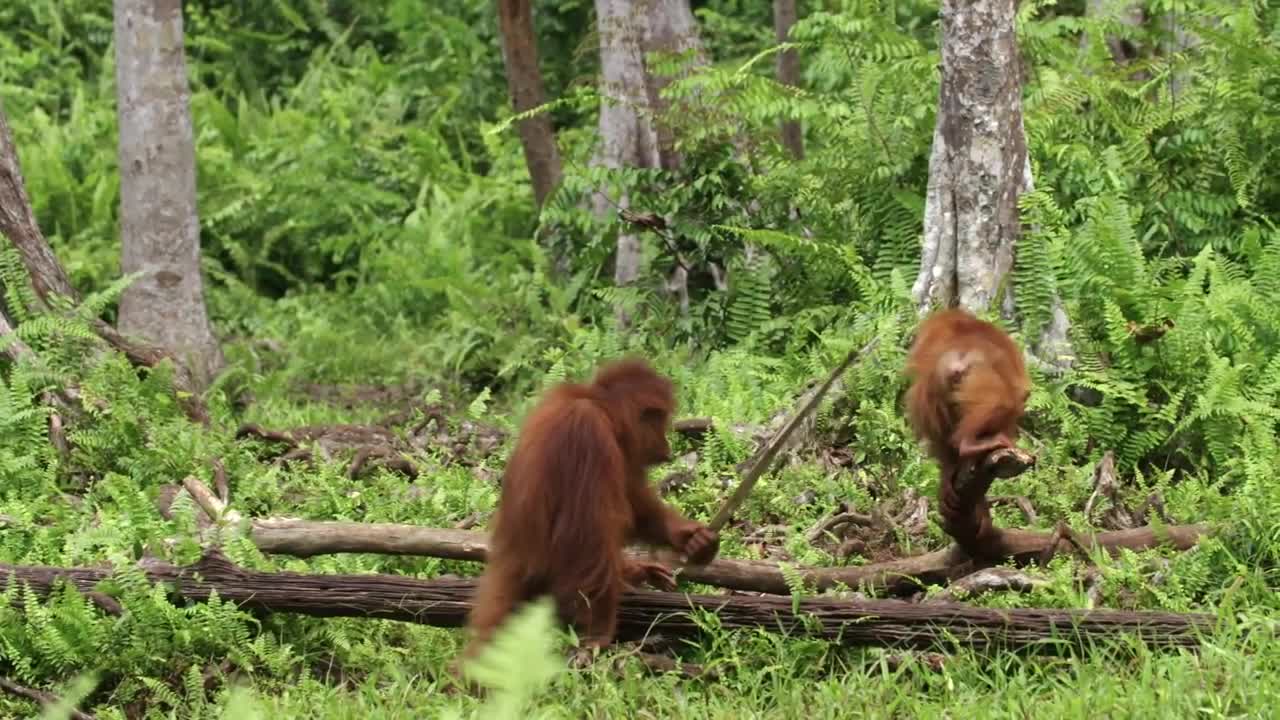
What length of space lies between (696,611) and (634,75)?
5446 millimetres

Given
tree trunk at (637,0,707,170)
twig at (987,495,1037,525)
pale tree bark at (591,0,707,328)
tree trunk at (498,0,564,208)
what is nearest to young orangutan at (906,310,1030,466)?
twig at (987,495,1037,525)

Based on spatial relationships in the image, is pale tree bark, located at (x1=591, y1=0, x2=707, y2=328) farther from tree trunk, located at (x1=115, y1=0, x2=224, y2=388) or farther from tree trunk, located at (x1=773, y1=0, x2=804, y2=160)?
tree trunk, located at (x1=115, y1=0, x2=224, y2=388)

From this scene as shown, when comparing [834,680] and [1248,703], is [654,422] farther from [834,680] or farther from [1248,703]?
[1248,703]

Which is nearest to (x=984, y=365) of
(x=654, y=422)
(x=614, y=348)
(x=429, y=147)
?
(x=654, y=422)

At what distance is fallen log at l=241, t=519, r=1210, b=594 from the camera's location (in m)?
5.43

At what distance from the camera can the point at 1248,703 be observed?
4.40 metres

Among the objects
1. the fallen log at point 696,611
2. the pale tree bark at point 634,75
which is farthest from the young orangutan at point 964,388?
the pale tree bark at point 634,75

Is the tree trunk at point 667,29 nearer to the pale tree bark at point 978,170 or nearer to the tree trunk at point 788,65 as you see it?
the tree trunk at point 788,65

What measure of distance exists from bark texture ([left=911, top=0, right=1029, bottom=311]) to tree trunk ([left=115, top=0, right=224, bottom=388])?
14.3 ft

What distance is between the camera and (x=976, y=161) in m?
7.38

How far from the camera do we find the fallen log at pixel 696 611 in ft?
16.1

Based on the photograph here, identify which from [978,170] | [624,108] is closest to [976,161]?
[978,170]

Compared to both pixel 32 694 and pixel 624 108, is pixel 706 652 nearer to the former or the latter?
pixel 32 694

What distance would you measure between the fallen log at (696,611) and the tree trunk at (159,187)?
390cm
